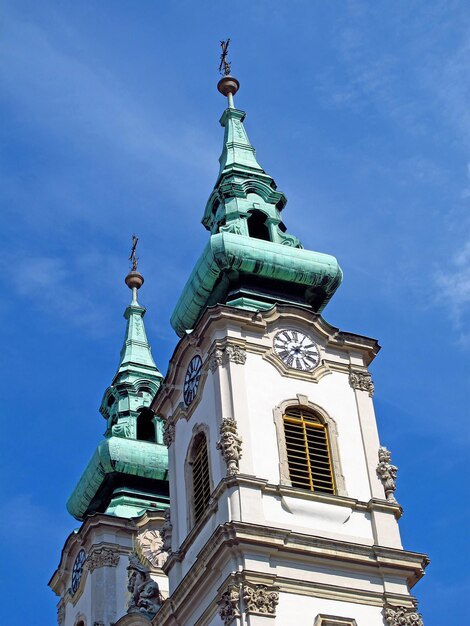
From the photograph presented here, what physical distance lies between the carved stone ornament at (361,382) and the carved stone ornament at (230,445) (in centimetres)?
328

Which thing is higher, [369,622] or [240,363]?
[240,363]

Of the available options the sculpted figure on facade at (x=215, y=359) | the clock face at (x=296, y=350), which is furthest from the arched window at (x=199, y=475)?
the clock face at (x=296, y=350)

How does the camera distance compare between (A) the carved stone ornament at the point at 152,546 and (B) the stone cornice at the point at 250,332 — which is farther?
(A) the carved stone ornament at the point at 152,546

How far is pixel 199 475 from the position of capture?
100 ft

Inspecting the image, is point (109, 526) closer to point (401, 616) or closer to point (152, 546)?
point (152, 546)

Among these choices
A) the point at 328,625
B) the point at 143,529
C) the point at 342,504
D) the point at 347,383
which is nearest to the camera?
the point at 328,625

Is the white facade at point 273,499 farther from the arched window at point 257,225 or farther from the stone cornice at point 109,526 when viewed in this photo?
the stone cornice at point 109,526

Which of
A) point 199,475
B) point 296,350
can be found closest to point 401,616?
point 199,475

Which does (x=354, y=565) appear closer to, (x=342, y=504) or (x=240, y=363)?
(x=342, y=504)

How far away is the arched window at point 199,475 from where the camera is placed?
98.0 ft

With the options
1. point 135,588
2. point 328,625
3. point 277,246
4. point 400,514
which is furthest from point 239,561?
point 277,246

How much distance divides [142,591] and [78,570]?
5.64 meters

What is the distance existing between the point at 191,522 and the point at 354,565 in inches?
138

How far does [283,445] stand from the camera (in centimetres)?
2967
